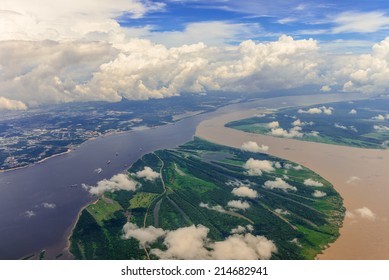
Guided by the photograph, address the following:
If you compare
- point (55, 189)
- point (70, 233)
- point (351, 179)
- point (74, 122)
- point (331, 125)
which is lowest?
point (70, 233)

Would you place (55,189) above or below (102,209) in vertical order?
above

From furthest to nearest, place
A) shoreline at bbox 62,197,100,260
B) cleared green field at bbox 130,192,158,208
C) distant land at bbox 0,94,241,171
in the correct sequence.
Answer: distant land at bbox 0,94,241,171 → cleared green field at bbox 130,192,158,208 → shoreline at bbox 62,197,100,260

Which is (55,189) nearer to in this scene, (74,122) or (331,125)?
(74,122)

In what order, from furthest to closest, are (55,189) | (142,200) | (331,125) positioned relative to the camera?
(331,125)
(55,189)
(142,200)

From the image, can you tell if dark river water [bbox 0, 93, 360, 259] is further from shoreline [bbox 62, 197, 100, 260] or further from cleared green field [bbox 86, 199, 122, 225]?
cleared green field [bbox 86, 199, 122, 225]

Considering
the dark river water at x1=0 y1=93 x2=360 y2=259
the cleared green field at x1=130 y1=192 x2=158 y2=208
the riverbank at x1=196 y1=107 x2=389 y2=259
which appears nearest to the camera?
the riverbank at x1=196 y1=107 x2=389 y2=259

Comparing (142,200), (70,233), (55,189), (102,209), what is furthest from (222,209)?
(55,189)

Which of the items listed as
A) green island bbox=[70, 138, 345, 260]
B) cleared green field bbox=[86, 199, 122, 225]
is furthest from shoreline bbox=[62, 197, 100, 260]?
cleared green field bbox=[86, 199, 122, 225]
